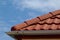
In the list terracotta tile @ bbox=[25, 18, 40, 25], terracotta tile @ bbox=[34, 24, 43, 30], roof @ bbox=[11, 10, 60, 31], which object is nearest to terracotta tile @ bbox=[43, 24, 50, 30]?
roof @ bbox=[11, 10, 60, 31]

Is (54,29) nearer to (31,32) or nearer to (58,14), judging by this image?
(31,32)

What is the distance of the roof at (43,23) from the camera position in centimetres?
581

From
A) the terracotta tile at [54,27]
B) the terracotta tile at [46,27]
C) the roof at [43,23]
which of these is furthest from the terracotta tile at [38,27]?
the terracotta tile at [54,27]

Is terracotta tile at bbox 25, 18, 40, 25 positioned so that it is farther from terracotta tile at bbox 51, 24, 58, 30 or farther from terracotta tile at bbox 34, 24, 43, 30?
terracotta tile at bbox 51, 24, 58, 30

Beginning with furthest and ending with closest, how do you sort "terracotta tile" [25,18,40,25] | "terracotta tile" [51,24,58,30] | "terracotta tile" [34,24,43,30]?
"terracotta tile" [25,18,40,25]
"terracotta tile" [34,24,43,30]
"terracotta tile" [51,24,58,30]

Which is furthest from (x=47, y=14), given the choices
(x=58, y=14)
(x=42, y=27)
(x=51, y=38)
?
(x=51, y=38)

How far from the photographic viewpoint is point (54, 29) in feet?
18.3

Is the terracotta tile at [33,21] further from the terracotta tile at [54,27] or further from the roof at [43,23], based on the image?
the terracotta tile at [54,27]

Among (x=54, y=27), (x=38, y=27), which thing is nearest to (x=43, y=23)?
(x=38, y=27)

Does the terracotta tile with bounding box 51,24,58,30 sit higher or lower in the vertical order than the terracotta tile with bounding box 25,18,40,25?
lower

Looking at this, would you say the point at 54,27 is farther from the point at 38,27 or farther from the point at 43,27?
the point at 38,27

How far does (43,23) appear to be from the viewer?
6094 mm

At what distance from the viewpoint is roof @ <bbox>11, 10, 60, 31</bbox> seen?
5.81 metres

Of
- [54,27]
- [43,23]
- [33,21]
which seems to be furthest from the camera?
[33,21]
